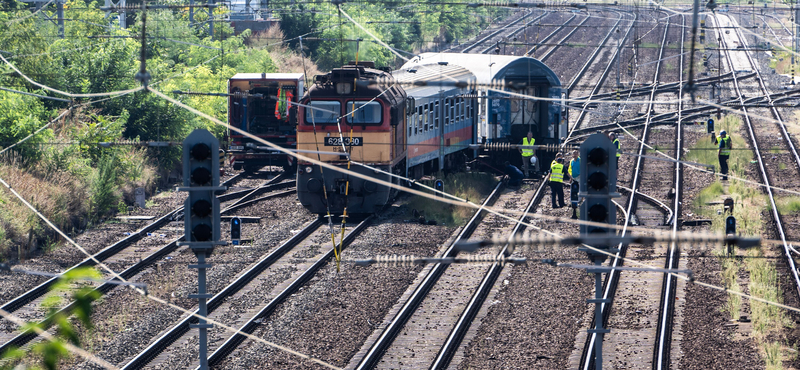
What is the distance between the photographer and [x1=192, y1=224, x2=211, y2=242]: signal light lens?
338 inches

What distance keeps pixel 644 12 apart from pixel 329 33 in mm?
31057

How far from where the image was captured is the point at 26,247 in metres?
17.6

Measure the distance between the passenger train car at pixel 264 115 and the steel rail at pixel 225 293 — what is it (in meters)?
6.74

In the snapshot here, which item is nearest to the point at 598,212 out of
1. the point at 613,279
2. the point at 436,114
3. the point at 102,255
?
the point at 613,279

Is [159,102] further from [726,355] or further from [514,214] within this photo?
[726,355]

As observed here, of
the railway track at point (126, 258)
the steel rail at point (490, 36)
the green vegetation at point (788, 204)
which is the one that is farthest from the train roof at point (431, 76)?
the steel rail at point (490, 36)

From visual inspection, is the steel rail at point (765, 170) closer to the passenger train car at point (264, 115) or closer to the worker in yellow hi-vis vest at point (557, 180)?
the worker in yellow hi-vis vest at point (557, 180)

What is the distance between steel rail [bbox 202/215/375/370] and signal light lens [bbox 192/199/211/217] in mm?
2505

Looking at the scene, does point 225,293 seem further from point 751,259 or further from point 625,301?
point 751,259

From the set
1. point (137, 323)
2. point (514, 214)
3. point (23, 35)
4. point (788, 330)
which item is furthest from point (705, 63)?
point (137, 323)

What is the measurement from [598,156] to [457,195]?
14654 mm

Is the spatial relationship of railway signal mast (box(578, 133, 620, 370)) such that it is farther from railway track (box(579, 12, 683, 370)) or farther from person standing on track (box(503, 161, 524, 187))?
person standing on track (box(503, 161, 524, 187))

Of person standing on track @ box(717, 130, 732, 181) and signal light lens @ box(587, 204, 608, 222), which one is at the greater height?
signal light lens @ box(587, 204, 608, 222)

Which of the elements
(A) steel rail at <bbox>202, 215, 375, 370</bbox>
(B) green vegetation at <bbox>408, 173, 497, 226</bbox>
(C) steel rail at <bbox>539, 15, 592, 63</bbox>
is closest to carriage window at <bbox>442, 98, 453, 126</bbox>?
(B) green vegetation at <bbox>408, 173, 497, 226</bbox>
